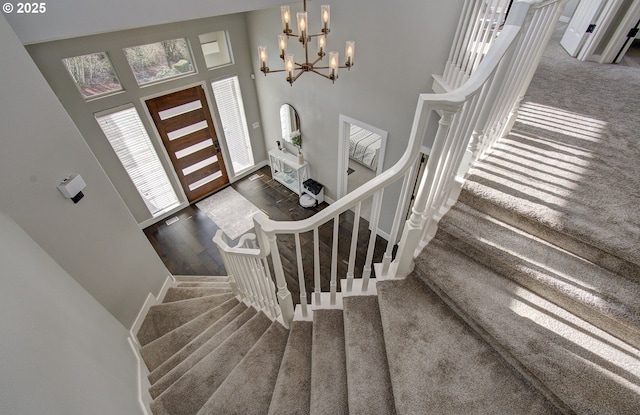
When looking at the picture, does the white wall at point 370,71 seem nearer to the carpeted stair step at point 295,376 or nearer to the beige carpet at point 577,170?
the beige carpet at point 577,170

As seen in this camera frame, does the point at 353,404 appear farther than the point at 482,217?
No

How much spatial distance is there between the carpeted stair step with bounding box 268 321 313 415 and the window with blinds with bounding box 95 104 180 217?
13.8ft

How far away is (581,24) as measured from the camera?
3.60m

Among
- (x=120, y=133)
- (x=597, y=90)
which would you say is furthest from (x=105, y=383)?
(x=597, y=90)

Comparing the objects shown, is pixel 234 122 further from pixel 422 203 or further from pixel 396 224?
pixel 422 203

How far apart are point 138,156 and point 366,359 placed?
4859mm

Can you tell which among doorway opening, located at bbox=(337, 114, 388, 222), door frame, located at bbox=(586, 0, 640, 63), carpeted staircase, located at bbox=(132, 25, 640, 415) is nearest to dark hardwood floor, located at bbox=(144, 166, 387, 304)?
doorway opening, located at bbox=(337, 114, 388, 222)

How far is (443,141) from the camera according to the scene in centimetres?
129

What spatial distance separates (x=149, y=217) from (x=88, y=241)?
3.08m

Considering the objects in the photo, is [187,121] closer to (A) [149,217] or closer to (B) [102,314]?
(A) [149,217]

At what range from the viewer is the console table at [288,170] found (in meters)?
5.66

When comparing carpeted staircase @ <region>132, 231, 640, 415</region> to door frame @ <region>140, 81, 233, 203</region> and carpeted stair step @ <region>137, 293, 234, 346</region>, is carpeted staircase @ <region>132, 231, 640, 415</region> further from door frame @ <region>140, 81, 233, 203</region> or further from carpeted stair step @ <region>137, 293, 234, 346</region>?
door frame @ <region>140, 81, 233, 203</region>

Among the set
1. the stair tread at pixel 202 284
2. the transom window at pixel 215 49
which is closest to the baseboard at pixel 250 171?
the transom window at pixel 215 49

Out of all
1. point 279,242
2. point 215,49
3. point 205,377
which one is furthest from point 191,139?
point 205,377
